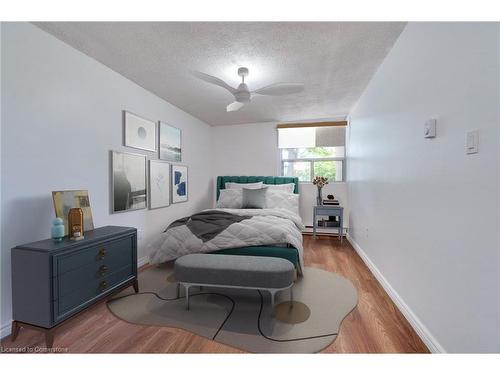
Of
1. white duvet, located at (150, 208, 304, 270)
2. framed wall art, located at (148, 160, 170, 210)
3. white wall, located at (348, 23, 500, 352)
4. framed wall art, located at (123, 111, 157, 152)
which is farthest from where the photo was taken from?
framed wall art, located at (148, 160, 170, 210)

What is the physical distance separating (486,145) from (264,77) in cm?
218

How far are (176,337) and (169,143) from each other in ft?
9.00

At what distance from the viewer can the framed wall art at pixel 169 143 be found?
3.29 meters

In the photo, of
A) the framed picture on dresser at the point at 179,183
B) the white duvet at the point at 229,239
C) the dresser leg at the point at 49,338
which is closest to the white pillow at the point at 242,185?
the framed picture on dresser at the point at 179,183

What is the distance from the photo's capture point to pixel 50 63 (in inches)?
72.8

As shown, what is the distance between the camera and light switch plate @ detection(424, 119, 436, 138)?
1.38 metres

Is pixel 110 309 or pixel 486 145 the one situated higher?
pixel 486 145

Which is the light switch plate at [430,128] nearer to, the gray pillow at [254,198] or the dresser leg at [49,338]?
the gray pillow at [254,198]

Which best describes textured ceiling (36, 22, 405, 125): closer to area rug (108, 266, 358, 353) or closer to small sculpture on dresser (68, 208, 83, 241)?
small sculpture on dresser (68, 208, 83, 241)

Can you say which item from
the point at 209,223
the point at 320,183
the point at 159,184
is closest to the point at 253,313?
the point at 209,223

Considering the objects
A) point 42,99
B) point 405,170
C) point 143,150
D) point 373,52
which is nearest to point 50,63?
point 42,99

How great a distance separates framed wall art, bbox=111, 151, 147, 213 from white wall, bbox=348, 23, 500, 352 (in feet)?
9.59

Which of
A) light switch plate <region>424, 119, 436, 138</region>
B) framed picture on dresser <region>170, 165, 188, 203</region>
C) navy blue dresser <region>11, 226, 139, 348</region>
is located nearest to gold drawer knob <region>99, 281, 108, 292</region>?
navy blue dresser <region>11, 226, 139, 348</region>
